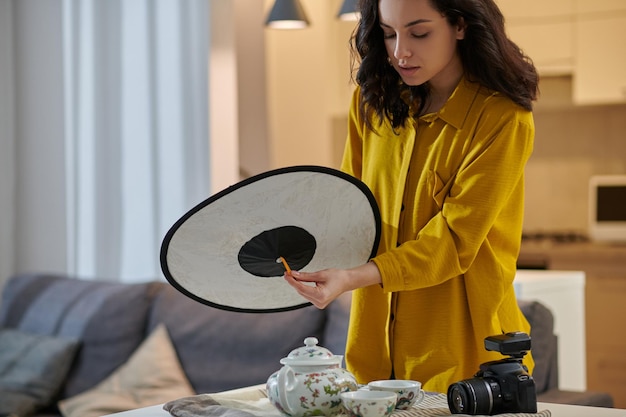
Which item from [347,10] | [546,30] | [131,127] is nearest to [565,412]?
[347,10]

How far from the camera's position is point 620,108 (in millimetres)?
5574

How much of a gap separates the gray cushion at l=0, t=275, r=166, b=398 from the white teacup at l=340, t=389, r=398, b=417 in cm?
227

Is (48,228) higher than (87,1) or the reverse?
the reverse

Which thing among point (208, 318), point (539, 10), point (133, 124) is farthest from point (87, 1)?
point (539, 10)

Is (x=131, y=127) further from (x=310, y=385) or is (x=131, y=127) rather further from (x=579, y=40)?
(x=310, y=385)

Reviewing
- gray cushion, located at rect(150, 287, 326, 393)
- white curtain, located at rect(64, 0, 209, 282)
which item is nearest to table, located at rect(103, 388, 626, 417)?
gray cushion, located at rect(150, 287, 326, 393)

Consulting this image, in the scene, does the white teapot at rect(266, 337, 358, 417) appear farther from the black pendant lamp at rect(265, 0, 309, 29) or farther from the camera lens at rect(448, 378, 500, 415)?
the black pendant lamp at rect(265, 0, 309, 29)

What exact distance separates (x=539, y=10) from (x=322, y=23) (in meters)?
1.22

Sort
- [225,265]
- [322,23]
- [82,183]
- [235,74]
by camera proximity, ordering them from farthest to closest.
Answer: [322,23] < [82,183] < [235,74] < [225,265]

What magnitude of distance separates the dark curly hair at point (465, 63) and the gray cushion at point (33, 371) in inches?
85.1

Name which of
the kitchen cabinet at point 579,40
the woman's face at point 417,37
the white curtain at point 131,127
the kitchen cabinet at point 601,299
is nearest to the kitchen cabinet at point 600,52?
the kitchen cabinet at point 579,40

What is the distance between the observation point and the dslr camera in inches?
54.8

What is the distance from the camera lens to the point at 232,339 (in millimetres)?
3270

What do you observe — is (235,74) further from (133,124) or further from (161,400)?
(161,400)
